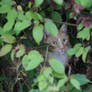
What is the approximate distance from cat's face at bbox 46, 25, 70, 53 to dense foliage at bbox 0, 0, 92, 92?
106mm

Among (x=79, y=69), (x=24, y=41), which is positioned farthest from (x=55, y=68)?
(x=79, y=69)

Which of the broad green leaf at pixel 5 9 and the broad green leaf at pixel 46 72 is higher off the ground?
the broad green leaf at pixel 5 9

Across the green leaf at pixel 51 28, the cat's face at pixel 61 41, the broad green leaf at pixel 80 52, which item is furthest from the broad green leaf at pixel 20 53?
the cat's face at pixel 61 41

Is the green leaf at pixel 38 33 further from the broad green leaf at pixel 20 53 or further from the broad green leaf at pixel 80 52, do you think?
the broad green leaf at pixel 80 52

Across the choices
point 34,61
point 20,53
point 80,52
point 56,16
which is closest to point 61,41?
point 56,16

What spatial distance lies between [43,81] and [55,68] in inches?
5.3

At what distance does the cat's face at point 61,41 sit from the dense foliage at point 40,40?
11 cm

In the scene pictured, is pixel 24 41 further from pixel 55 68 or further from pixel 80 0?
pixel 80 0

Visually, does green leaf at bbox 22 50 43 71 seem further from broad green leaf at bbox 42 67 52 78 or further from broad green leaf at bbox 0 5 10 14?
broad green leaf at bbox 0 5 10 14

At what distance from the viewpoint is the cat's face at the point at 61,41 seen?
10.4 feet

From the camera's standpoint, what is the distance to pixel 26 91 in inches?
122

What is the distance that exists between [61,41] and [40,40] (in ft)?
5.27

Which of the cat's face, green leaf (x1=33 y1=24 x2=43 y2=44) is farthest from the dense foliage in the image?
the cat's face

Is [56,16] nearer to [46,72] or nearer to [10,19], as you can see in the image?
[10,19]
